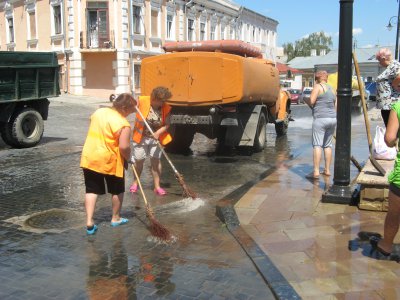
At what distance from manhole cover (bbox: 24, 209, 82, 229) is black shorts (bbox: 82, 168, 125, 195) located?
699mm

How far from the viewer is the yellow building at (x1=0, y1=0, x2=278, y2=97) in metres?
29.5

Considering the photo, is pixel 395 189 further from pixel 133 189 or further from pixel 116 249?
pixel 133 189

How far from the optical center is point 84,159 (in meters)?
5.32

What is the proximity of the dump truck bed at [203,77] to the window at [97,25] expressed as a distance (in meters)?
20.4

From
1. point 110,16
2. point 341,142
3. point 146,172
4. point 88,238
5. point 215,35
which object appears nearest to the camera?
point 88,238

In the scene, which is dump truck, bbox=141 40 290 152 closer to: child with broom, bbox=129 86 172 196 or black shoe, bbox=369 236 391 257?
child with broom, bbox=129 86 172 196

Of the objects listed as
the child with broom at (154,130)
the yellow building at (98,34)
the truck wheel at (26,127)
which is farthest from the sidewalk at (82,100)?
the child with broom at (154,130)

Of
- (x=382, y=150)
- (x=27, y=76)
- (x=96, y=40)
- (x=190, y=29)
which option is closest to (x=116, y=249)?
(x=382, y=150)

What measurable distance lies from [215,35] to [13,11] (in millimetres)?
16173

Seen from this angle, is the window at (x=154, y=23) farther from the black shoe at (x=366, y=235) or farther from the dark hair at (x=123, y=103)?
the black shoe at (x=366, y=235)

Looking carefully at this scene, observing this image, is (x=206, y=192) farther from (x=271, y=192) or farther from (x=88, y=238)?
(x=88, y=238)

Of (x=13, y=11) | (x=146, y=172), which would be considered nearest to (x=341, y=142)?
(x=146, y=172)

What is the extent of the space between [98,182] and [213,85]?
15.3 feet

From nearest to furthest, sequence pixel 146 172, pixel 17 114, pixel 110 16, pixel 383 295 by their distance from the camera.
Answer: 1. pixel 383 295
2. pixel 146 172
3. pixel 17 114
4. pixel 110 16
